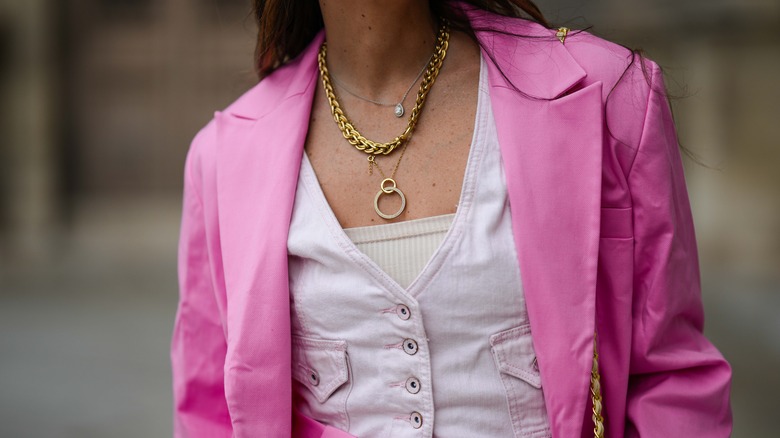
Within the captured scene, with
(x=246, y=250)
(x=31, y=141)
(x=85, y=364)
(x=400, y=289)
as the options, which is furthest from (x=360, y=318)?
(x=31, y=141)

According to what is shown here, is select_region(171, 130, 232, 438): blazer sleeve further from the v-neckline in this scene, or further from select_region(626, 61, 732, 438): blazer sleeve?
select_region(626, 61, 732, 438): blazer sleeve

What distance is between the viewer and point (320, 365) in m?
1.90

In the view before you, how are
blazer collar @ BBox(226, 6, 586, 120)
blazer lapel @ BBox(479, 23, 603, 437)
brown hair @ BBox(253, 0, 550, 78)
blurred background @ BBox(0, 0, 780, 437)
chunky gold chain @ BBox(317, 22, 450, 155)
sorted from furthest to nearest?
blurred background @ BBox(0, 0, 780, 437) < brown hair @ BBox(253, 0, 550, 78) < chunky gold chain @ BBox(317, 22, 450, 155) < blazer collar @ BBox(226, 6, 586, 120) < blazer lapel @ BBox(479, 23, 603, 437)

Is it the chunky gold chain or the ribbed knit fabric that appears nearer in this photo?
the ribbed knit fabric

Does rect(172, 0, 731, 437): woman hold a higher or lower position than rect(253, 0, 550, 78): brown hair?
lower

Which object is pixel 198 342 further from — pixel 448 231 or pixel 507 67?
pixel 507 67

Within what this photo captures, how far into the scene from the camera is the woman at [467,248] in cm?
174

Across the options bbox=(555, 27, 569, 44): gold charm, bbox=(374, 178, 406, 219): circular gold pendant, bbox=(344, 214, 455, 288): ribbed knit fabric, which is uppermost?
bbox=(555, 27, 569, 44): gold charm

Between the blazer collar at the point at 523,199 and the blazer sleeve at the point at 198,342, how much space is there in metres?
0.16

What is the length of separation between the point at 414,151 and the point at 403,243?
21 cm

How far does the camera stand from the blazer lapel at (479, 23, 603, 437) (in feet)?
5.62

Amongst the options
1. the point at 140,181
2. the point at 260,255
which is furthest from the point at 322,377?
the point at 140,181

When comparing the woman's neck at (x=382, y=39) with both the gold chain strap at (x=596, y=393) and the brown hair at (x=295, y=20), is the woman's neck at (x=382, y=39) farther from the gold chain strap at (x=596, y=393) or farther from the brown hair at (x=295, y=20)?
the gold chain strap at (x=596, y=393)

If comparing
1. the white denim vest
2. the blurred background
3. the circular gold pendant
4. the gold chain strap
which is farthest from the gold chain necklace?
the blurred background
